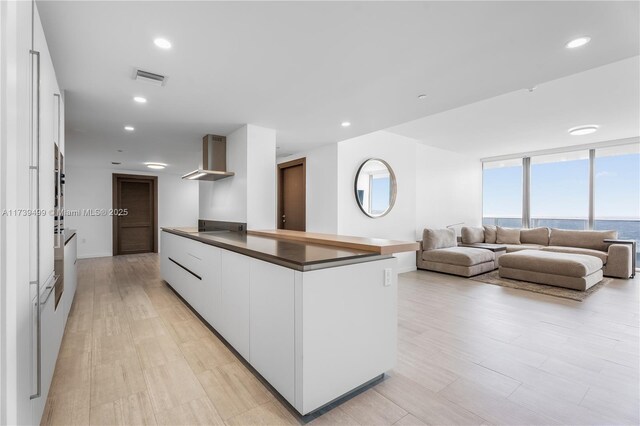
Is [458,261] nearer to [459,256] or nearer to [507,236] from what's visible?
[459,256]

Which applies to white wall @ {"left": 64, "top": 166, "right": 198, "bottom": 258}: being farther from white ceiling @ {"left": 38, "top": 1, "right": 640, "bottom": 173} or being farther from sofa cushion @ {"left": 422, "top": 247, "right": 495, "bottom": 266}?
sofa cushion @ {"left": 422, "top": 247, "right": 495, "bottom": 266}

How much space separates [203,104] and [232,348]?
2.36 m

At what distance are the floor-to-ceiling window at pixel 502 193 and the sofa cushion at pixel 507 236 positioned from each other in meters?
0.85

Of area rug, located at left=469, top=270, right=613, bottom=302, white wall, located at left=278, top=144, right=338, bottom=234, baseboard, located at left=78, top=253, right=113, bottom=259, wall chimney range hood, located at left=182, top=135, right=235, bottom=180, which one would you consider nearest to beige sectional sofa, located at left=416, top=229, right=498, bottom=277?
area rug, located at left=469, top=270, right=613, bottom=302

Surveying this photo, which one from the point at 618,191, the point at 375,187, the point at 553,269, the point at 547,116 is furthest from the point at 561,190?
the point at 375,187

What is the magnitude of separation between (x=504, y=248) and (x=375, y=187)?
339 cm

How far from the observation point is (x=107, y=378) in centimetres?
198

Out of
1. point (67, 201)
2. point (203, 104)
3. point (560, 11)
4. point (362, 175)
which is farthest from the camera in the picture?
point (67, 201)

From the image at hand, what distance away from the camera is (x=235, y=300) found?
7.29 ft

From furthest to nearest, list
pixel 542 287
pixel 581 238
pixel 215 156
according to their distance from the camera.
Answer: pixel 581 238, pixel 542 287, pixel 215 156

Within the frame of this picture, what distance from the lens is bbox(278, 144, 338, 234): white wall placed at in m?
4.82

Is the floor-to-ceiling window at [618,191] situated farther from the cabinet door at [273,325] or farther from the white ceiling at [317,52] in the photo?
the cabinet door at [273,325]

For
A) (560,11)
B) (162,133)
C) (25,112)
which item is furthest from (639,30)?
(162,133)

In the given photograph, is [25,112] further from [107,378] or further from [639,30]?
[639,30]
